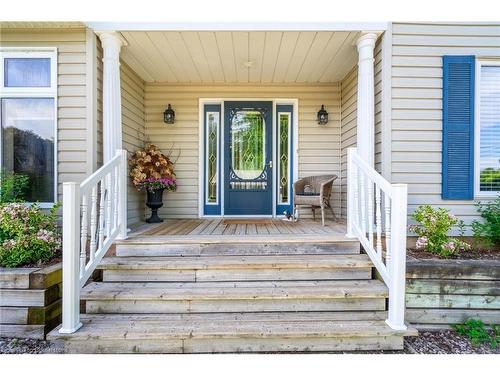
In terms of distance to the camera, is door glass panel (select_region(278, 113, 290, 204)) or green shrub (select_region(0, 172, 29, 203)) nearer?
green shrub (select_region(0, 172, 29, 203))

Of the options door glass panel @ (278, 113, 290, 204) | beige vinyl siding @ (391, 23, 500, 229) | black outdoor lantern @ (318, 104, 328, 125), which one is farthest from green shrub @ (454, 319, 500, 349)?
black outdoor lantern @ (318, 104, 328, 125)

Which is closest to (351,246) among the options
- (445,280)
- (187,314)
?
(445,280)

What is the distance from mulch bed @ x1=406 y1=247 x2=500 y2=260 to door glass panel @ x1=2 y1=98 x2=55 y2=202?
3810 millimetres

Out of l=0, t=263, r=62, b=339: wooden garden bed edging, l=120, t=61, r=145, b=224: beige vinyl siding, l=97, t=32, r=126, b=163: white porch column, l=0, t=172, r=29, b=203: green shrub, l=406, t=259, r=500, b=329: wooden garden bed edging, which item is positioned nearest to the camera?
l=0, t=263, r=62, b=339: wooden garden bed edging

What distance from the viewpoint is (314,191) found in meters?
4.46

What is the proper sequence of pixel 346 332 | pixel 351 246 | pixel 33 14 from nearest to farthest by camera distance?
pixel 346 332 → pixel 351 246 → pixel 33 14

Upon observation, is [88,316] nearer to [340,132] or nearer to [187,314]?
[187,314]

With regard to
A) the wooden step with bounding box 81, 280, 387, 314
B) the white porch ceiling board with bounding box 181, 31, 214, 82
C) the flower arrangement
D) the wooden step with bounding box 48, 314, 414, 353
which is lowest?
the wooden step with bounding box 48, 314, 414, 353

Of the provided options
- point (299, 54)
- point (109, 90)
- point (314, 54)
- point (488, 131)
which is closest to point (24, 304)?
point (109, 90)

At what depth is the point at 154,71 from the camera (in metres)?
4.18

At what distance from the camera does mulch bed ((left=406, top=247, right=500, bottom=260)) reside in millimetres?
2641

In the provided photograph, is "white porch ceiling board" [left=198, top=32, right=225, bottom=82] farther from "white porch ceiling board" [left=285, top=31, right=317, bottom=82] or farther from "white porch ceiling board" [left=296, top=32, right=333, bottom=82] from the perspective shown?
"white porch ceiling board" [left=296, top=32, right=333, bottom=82]

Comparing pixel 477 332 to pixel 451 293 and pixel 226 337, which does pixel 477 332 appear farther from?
A: pixel 226 337

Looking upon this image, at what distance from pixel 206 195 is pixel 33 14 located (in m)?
3.03
